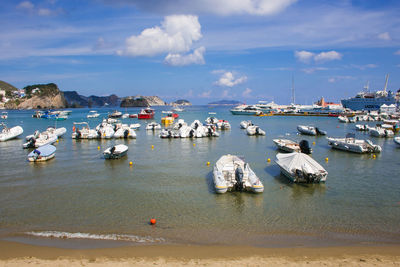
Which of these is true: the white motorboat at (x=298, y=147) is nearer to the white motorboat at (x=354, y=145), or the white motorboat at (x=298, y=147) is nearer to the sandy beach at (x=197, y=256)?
the white motorboat at (x=354, y=145)

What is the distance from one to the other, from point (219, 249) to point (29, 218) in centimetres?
1037

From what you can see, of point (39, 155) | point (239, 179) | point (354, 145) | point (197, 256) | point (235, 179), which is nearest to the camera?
point (197, 256)

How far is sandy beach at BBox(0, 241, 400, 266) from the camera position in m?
10.3

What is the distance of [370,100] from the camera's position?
119625 millimetres

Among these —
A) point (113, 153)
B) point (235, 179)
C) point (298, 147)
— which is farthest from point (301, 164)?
point (113, 153)

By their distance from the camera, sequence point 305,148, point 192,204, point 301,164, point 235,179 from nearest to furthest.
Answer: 1. point 192,204
2. point 235,179
3. point 301,164
4. point 305,148

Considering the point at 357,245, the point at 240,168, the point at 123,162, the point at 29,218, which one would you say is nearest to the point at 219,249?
the point at 357,245

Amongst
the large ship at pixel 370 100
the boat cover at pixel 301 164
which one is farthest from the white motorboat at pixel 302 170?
the large ship at pixel 370 100

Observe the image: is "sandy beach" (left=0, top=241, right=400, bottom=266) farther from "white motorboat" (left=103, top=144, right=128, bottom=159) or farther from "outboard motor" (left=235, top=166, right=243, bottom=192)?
"white motorboat" (left=103, top=144, right=128, bottom=159)

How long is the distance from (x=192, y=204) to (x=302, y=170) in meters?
8.64

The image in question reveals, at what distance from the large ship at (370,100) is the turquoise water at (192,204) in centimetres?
10678

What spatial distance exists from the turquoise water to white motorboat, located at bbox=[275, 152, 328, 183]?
61cm

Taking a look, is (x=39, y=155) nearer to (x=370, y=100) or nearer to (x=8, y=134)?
(x=8, y=134)

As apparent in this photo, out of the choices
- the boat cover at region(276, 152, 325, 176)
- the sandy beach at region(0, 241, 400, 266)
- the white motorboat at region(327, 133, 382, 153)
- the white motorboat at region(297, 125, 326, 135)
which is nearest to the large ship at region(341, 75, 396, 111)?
the white motorboat at region(297, 125, 326, 135)
